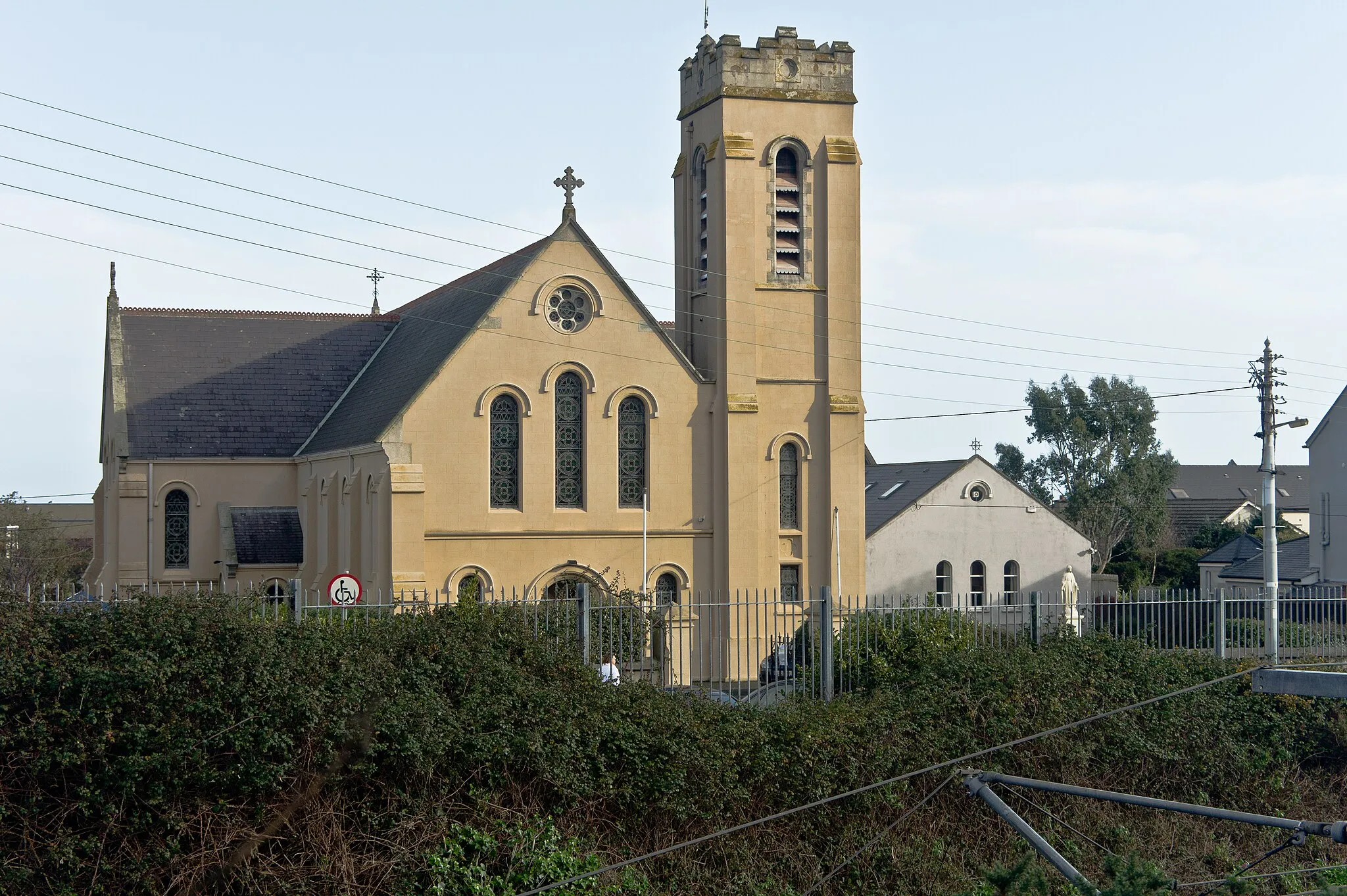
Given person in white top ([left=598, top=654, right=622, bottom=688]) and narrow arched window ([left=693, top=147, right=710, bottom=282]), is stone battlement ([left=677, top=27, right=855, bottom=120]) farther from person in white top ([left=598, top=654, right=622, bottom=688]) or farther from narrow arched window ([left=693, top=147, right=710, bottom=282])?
person in white top ([left=598, top=654, right=622, bottom=688])

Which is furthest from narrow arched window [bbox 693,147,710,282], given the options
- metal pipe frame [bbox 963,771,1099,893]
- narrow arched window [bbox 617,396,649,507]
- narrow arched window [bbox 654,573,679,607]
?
metal pipe frame [bbox 963,771,1099,893]

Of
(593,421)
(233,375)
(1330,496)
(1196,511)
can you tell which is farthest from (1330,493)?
(1196,511)

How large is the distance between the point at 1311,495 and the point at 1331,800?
3281 cm

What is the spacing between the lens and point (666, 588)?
3105 cm

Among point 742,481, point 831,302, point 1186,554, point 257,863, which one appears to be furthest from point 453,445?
point 1186,554

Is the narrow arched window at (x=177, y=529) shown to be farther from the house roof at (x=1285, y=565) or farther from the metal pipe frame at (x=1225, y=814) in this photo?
the house roof at (x=1285, y=565)

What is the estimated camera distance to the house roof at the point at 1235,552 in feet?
176

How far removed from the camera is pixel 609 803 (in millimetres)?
15125

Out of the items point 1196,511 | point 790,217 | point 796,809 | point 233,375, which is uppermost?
point 790,217

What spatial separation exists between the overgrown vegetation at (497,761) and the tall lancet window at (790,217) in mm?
15253

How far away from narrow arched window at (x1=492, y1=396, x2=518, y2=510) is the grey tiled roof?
5.23ft

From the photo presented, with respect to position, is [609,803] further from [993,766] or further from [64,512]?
[64,512]

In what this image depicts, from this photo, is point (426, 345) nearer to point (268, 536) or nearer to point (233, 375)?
point (268, 536)

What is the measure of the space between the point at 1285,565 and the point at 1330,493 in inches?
135
